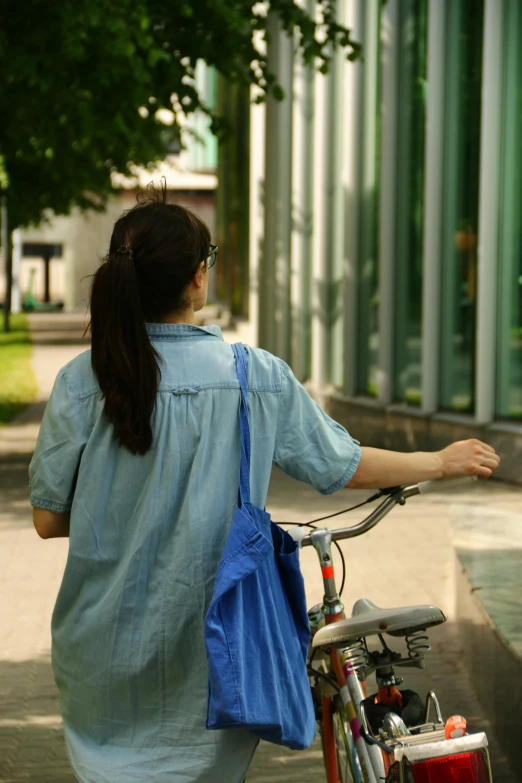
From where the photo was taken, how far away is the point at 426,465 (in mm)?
2697

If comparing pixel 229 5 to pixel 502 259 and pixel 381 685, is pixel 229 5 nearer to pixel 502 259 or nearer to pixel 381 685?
pixel 502 259

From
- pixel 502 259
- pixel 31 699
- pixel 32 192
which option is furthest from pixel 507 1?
pixel 32 192

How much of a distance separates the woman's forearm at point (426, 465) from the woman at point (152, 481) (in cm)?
8

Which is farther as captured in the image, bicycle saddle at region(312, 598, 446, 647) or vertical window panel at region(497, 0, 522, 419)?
vertical window panel at region(497, 0, 522, 419)

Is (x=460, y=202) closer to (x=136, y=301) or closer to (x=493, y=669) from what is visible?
(x=493, y=669)

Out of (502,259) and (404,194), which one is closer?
(502,259)

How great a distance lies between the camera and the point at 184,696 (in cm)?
254

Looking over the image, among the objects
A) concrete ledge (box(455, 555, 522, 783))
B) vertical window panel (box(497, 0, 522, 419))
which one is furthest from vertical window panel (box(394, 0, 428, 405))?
concrete ledge (box(455, 555, 522, 783))

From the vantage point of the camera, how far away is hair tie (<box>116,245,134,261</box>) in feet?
8.32

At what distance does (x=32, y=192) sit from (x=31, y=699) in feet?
67.3

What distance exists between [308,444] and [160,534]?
33cm

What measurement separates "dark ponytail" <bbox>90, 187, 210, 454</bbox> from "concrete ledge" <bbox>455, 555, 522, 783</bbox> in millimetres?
2419

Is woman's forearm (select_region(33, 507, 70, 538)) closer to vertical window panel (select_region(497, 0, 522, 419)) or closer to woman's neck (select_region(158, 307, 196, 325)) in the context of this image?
woman's neck (select_region(158, 307, 196, 325))

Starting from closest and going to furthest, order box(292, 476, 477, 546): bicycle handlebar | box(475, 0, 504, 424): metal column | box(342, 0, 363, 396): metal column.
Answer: box(292, 476, 477, 546): bicycle handlebar < box(475, 0, 504, 424): metal column < box(342, 0, 363, 396): metal column
